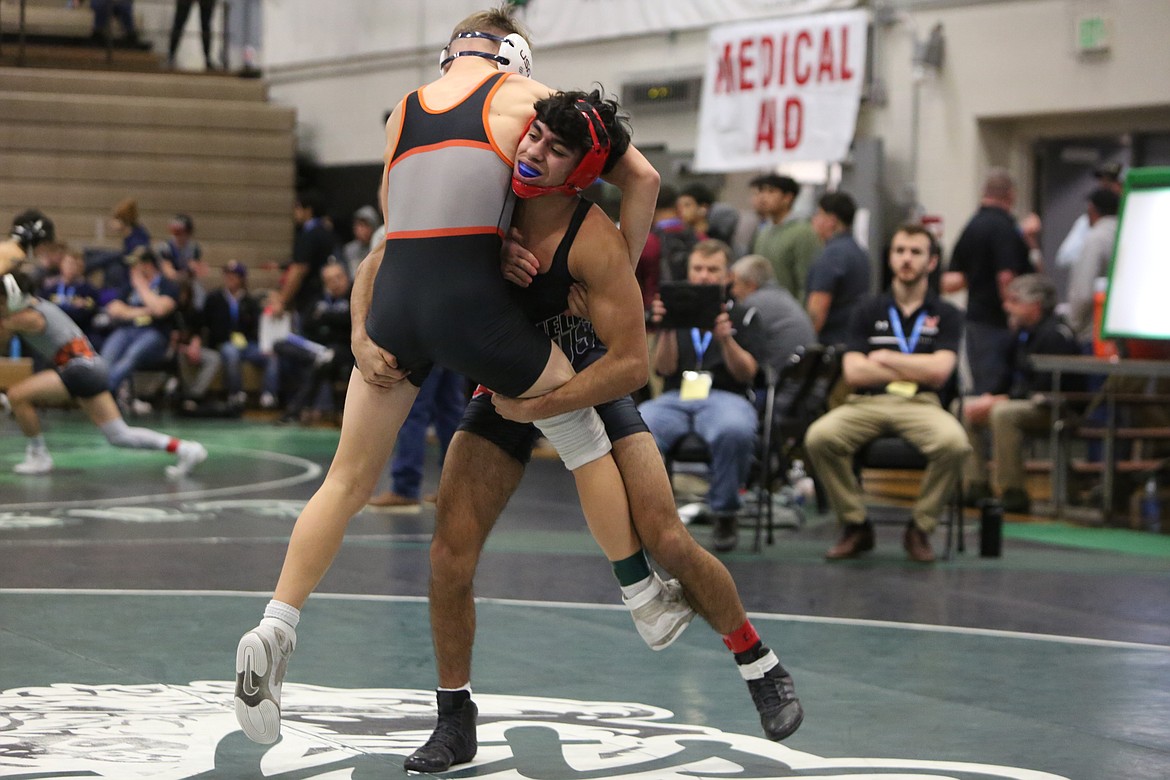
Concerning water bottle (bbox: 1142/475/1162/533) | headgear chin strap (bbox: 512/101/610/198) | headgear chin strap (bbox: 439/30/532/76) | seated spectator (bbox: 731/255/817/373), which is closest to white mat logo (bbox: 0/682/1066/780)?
headgear chin strap (bbox: 512/101/610/198)

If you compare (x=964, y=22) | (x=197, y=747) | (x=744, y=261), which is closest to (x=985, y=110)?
(x=964, y=22)

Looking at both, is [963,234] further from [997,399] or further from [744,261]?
[744,261]

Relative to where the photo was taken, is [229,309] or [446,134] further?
[229,309]

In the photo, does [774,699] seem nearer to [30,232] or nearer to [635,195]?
[635,195]

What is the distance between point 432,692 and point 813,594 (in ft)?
7.96

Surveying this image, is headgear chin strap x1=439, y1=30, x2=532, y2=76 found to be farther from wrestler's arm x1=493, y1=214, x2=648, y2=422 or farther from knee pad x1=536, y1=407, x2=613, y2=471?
knee pad x1=536, y1=407, x2=613, y2=471

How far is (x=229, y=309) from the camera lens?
16891 mm

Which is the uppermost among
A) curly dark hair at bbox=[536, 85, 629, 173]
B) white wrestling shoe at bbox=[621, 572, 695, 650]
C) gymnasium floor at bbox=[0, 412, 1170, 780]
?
curly dark hair at bbox=[536, 85, 629, 173]

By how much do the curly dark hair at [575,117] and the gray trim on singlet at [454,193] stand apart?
17cm

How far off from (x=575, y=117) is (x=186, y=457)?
759cm

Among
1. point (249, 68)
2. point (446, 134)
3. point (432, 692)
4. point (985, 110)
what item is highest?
point (249, 68)

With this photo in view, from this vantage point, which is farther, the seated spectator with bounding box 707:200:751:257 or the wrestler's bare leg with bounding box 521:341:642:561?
the seated spectator with bounding box 707:200:751:257

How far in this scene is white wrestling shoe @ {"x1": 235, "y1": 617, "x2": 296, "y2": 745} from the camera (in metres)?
3.70

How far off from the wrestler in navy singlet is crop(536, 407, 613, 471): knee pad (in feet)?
0.24
